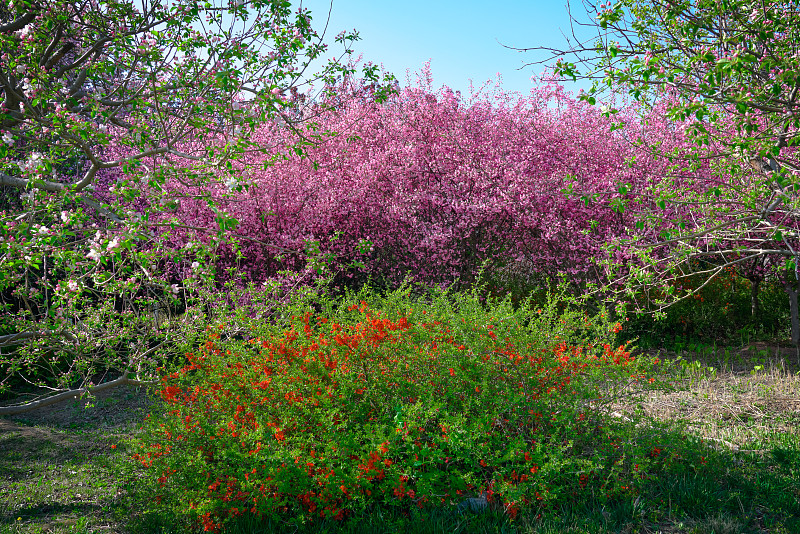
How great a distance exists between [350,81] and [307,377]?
11502 millimetres

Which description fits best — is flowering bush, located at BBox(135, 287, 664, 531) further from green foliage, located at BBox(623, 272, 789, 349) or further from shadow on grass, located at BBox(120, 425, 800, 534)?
green foliage, located at BBox(623, 272, 789, 349)

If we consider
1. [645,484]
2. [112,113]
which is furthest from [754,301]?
[112,113]

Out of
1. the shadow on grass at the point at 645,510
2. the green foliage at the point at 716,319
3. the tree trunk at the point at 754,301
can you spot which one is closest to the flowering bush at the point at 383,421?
the shadow on grass at the point at 645,510

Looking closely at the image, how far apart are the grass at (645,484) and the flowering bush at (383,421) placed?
0.15m

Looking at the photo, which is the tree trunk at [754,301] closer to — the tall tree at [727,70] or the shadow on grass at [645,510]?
the tall tree at [727,70]

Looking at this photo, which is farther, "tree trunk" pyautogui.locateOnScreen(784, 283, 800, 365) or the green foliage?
the green foliage

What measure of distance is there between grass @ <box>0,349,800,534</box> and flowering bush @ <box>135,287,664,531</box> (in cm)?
15

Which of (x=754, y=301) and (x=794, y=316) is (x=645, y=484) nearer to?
(x=794, y=316)

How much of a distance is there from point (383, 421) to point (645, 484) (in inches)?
68.5

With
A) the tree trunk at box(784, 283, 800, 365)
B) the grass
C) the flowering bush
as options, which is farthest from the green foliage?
the flowering bush

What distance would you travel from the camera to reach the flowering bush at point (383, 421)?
136 inches

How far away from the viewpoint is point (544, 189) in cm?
774

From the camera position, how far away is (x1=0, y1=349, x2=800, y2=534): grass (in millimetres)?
3453

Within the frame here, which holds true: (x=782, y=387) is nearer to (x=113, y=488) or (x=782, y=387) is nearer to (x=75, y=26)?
(x=113, y=488)
